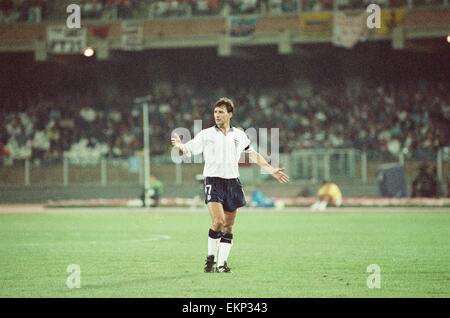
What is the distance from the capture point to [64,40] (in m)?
43.7

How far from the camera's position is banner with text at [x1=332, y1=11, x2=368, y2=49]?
4003 cm

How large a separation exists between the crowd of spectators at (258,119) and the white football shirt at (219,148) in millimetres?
25363

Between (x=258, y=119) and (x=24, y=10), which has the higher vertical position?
(x=24, y=10)

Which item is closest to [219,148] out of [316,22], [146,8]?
[316,22]

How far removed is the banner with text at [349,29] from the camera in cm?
4003

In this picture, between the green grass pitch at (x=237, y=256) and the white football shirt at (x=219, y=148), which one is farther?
the white football shirt at (x=219, y=148)

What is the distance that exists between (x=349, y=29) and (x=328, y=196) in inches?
322

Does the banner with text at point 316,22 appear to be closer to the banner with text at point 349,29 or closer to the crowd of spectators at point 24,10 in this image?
the banner with text at point 349,29

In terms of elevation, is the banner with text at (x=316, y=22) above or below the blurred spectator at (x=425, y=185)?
above

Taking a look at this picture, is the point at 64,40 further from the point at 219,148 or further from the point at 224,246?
the point at 224,246

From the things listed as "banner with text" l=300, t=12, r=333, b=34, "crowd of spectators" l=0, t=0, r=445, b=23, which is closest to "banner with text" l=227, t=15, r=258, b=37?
"crowd of spectators" l=0, t=0, r=445, b=23

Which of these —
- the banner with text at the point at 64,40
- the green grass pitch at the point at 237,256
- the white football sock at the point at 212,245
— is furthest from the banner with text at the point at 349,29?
the white football sock at the point at 212,245

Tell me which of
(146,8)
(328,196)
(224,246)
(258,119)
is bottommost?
(328,196)
